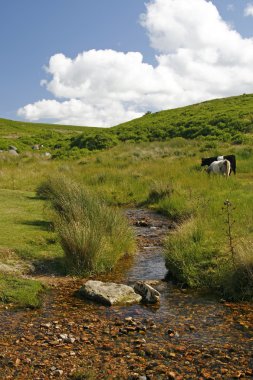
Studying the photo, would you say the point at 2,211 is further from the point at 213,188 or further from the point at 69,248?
the point at 213,188

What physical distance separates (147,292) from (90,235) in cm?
198

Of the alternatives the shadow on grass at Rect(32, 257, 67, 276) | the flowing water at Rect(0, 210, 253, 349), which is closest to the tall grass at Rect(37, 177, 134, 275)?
the shadow on grass at Rect(32, 257, 67, 276)

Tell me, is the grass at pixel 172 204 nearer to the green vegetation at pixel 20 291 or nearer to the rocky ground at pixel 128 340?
the rocky ground at pixel 128 340

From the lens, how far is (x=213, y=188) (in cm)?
1698

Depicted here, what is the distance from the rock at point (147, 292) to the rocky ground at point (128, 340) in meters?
0.18

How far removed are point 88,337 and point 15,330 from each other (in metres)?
1.03

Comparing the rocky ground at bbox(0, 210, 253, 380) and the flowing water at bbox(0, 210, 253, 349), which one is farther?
the flowing water at bbox(0, 210, 253, 349)

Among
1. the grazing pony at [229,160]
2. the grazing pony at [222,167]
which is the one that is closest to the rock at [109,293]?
the grazing pony at [222,167]

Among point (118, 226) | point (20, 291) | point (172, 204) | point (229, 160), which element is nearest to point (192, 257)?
point (118, 226)

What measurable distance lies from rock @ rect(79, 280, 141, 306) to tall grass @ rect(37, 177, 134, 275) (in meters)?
1.18

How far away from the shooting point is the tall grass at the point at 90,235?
8.81 meters

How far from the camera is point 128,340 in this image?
582 cm

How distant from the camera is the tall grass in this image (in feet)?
28.9

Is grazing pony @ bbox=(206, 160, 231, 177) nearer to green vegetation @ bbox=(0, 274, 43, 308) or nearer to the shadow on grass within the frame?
the shadow on grass
